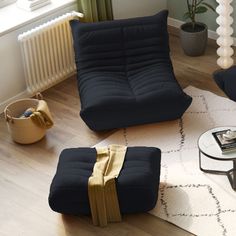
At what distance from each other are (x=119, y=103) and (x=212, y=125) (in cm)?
70

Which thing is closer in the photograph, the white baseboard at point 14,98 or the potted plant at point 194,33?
the white baseboard at point 14,98

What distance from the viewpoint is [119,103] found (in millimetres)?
4039

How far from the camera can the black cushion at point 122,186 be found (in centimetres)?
337

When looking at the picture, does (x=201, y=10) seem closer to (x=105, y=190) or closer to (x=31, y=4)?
(x=31, y=4)

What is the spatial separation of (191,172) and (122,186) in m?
0.62

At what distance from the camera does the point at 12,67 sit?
4.52m

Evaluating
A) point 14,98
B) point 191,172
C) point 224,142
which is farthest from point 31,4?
point 224,142

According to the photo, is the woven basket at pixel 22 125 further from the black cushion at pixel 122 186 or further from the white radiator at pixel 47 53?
the black cushion at pixel 122 186

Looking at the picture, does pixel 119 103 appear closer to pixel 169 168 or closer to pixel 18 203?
pixel 169 168

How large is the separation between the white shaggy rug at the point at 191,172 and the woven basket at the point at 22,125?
0.46 metres

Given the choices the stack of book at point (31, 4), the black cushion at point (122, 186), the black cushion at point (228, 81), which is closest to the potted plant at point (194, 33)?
the black cushion at point (228, 81)

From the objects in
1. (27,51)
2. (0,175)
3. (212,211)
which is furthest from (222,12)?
(0,175)

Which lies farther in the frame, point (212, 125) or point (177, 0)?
point (177, 0)

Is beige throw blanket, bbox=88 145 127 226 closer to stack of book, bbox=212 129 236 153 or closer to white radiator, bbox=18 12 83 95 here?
stack of book, bbox=212 129 236 153
